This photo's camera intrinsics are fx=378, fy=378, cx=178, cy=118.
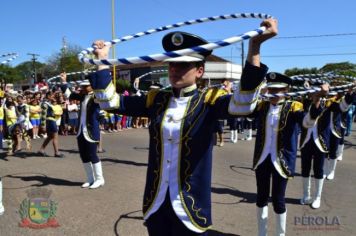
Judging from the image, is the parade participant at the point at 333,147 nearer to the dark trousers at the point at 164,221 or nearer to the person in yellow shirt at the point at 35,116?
the dark trousers at the point at 164,221

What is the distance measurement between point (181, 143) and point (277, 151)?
242cm

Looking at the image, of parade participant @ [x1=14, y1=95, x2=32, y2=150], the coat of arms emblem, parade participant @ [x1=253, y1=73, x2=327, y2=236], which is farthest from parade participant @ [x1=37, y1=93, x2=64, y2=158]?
parade participant @ [x1=253, y1=73, x2=327, y2=236]

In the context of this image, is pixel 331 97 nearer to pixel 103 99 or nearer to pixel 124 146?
pixel 103 99

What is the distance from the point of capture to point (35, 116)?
47.1 ft

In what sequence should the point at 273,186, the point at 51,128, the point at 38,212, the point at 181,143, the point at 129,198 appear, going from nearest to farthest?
the point at 181,143 → the point at 273,186 → the point at 38,212 → the point at 129,198 → the point at 51,128

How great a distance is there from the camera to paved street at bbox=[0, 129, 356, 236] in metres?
5.11

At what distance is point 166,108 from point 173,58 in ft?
1.42

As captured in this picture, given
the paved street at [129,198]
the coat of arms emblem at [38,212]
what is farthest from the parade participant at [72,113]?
the coat of arms emblem at [38,212]

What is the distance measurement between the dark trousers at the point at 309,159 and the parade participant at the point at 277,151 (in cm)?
174

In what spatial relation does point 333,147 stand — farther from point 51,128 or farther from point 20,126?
point 20,126

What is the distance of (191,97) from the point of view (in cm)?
271

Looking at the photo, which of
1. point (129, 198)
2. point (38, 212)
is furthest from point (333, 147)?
point (38, 212)

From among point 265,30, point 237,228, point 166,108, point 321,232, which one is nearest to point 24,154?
point 237,228

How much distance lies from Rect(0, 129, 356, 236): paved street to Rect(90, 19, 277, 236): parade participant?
2357mm
